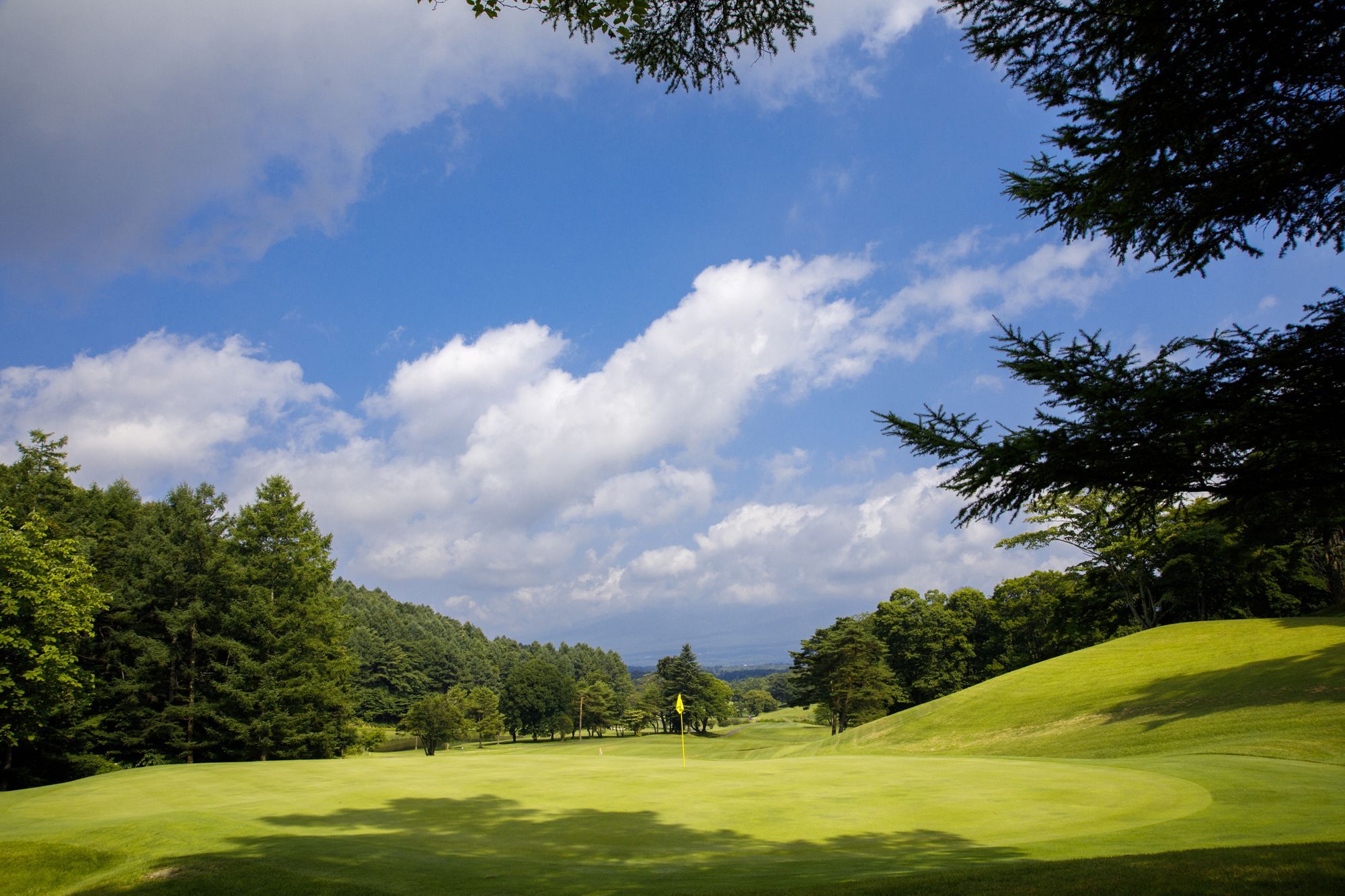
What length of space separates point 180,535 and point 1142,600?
67.4 meters

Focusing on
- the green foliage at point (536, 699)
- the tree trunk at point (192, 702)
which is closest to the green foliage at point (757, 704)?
the green foliage at point (536, 699)

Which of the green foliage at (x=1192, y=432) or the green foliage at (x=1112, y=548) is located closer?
the green foliage at (x=1192, y=432)

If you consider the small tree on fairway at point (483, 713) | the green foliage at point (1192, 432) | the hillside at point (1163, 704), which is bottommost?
the small tree on fairway at point (483, 713)

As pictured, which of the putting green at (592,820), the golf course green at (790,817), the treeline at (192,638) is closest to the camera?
the golf course green at (790,817)

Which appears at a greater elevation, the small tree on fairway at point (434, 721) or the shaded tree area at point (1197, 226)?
the shaded tree area at point (1197, 226)

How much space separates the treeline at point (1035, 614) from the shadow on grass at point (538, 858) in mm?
27212

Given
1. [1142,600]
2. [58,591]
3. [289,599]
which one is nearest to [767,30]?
[58,591]

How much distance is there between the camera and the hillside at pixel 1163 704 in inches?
877

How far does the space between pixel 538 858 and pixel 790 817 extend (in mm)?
5626

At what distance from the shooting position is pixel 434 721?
72.1 m

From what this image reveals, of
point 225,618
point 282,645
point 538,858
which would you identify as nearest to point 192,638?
point 225,618

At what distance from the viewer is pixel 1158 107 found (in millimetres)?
6305

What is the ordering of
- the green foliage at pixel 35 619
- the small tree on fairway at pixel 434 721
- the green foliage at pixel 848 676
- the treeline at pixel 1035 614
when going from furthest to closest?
1. the small tree on fairway at pixel 434 721
2. the green foliage at pixel 848 676
3. the treeline at pixel 1035 614
4. the green foliage at pixel 35 619

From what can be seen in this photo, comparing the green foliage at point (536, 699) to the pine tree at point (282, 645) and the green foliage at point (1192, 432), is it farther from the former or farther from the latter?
the green foliage at point (1192, 432)
